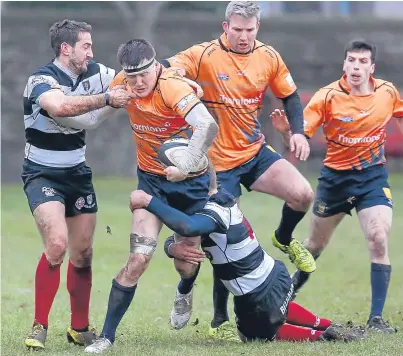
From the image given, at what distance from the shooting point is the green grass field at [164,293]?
295 inches

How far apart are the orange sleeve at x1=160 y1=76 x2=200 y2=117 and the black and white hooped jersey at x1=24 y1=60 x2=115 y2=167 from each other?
84cm

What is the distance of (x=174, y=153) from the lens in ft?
24.0

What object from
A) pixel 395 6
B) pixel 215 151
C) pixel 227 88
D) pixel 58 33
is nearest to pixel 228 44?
pixel 227 88

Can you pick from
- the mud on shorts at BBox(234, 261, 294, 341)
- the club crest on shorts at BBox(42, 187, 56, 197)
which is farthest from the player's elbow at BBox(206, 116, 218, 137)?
the club crest on shorts at BBox(42, 187, 56, 197)

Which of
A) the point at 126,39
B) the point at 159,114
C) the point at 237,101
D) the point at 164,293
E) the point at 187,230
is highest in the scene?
the point at 126,39

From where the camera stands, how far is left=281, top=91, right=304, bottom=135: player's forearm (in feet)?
28.5

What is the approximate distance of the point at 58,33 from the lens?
7.88m

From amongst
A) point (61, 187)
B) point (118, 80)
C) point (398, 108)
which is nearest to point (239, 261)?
point (61, 187)

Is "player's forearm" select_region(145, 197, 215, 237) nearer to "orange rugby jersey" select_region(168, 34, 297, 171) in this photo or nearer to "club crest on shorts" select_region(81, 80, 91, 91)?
"club crest on shorts" select_region(81, 80, 91, 91)

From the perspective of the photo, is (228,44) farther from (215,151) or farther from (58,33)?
(58,33)

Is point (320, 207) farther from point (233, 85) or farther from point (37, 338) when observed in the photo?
point (37, 338)

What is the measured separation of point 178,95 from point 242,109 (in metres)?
1.54

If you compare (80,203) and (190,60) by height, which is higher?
(190,60)

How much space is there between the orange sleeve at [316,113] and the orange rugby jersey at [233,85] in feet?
1.32
